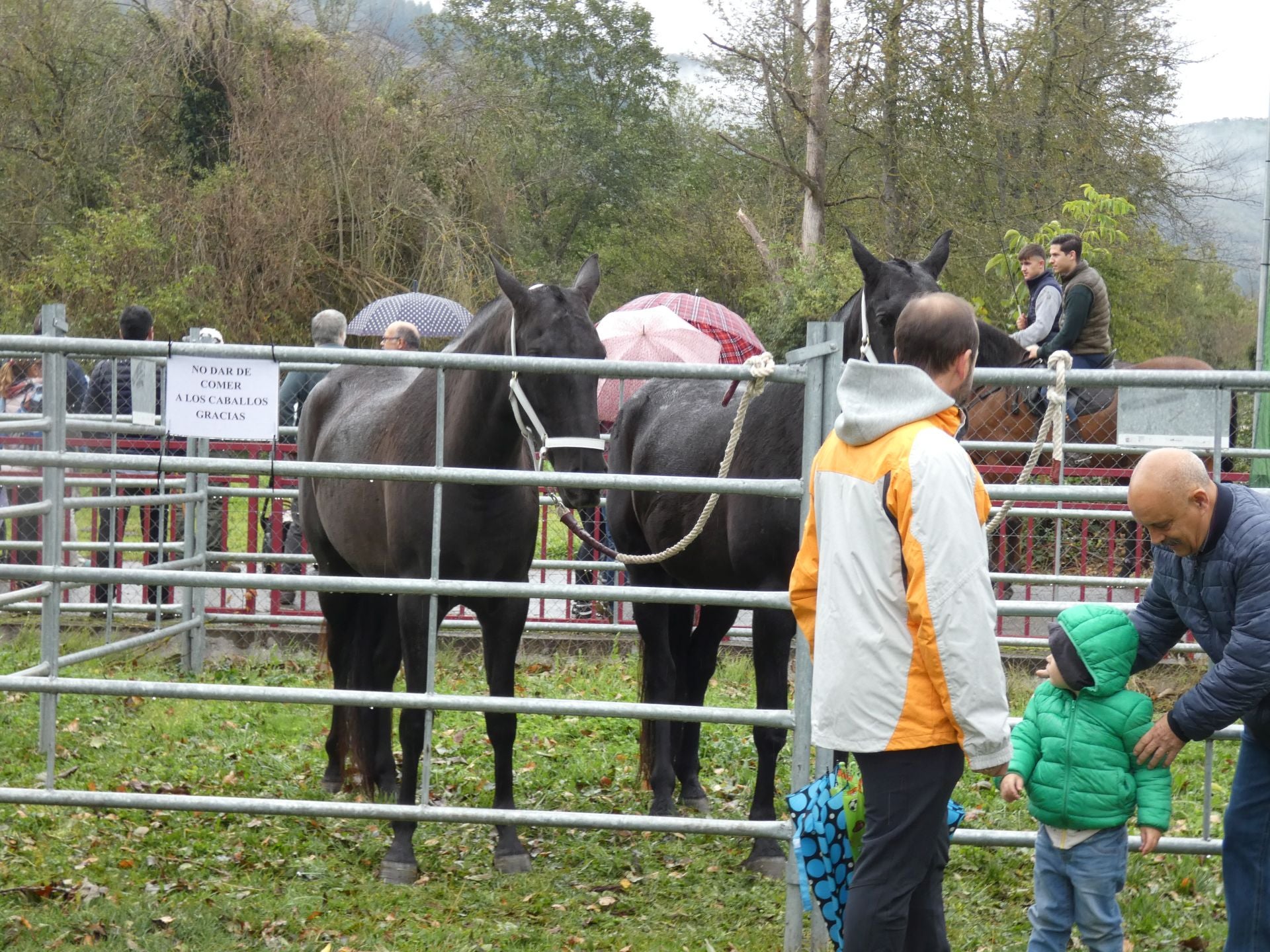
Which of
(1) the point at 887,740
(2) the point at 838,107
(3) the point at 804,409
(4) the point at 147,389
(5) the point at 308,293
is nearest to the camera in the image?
(1) the point at 887,740

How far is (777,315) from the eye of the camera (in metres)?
22.2

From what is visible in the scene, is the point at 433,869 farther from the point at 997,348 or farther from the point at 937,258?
the point at 937,258

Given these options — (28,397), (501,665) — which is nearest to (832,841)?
(501,665)

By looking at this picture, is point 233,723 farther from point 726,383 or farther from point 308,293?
point 308,293

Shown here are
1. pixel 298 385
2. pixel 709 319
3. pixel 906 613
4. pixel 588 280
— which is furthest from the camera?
pixel 709 319

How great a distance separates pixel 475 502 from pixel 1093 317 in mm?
6490

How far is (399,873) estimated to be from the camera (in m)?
4.70

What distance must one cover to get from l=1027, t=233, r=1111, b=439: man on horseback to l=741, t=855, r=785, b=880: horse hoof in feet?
18.2

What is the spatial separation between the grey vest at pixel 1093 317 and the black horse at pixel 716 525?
4412mm

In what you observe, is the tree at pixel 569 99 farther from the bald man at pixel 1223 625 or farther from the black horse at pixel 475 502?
the bald man at pixel 1223 625

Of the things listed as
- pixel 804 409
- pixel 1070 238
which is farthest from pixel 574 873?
pixel 1070 238

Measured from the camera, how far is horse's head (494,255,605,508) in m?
4.46

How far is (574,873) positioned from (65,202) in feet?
74.8

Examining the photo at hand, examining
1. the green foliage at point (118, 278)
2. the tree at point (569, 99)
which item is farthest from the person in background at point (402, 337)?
the tree at point (569, 99)
